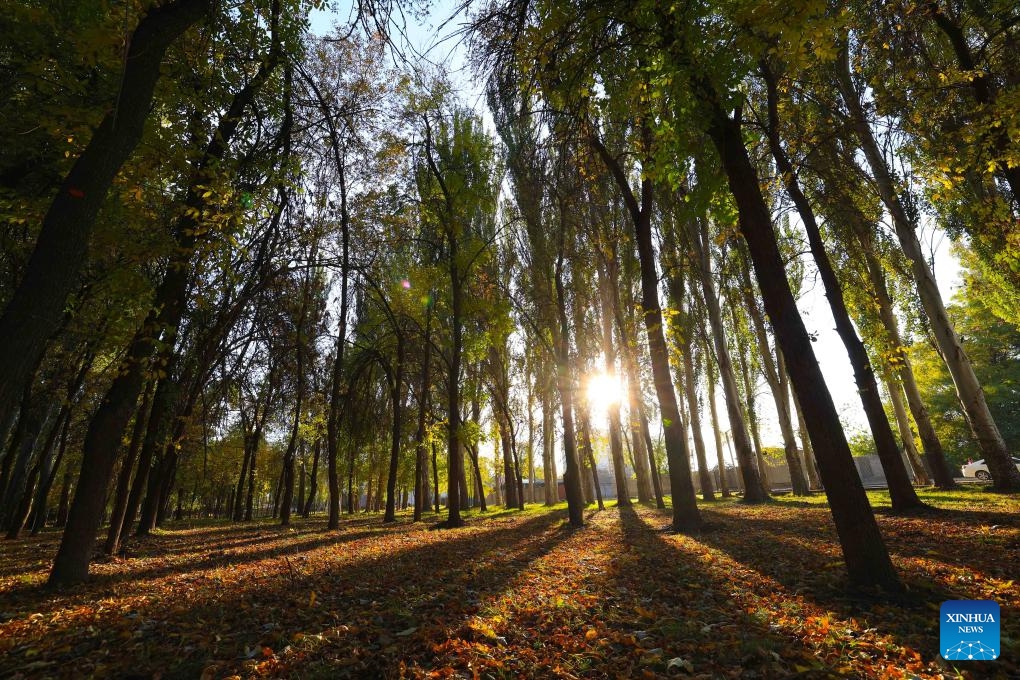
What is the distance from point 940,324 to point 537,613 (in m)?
12.6

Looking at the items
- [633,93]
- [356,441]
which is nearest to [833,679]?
[633,93]

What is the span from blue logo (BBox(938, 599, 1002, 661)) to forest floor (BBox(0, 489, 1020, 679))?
9cm

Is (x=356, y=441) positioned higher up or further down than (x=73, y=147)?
further down

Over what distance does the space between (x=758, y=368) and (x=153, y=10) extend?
2660 centimetres

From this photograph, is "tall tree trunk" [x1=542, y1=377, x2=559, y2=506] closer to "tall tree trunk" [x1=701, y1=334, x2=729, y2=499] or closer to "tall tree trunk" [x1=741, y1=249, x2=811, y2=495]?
"tall tree trunk" [x1=701, y1=334, x2=729, y2=499]

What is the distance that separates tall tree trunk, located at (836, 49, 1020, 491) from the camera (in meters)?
10.1

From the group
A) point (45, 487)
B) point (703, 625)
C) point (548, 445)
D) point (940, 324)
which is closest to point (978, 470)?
point (940, 324)

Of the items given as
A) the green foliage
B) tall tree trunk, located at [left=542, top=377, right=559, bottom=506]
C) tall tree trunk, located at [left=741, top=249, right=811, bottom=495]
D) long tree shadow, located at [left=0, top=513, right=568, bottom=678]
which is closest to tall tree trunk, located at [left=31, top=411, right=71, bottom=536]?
long tree shadow, located at [left=0, top=513, right=568, bottom=678]

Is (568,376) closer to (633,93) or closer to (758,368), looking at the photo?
(633,93)

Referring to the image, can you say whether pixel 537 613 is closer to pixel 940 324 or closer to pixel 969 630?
pixel 969 630

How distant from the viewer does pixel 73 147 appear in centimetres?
538

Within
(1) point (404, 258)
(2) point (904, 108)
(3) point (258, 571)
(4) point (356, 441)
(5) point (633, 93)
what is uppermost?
(1) point (404, 258)

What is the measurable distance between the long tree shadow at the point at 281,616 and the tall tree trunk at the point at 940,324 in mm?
10941

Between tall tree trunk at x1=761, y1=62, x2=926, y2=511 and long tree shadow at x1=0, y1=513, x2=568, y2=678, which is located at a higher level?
tall tree trunk at x1=761, y1=62, x2=926, y2=511
